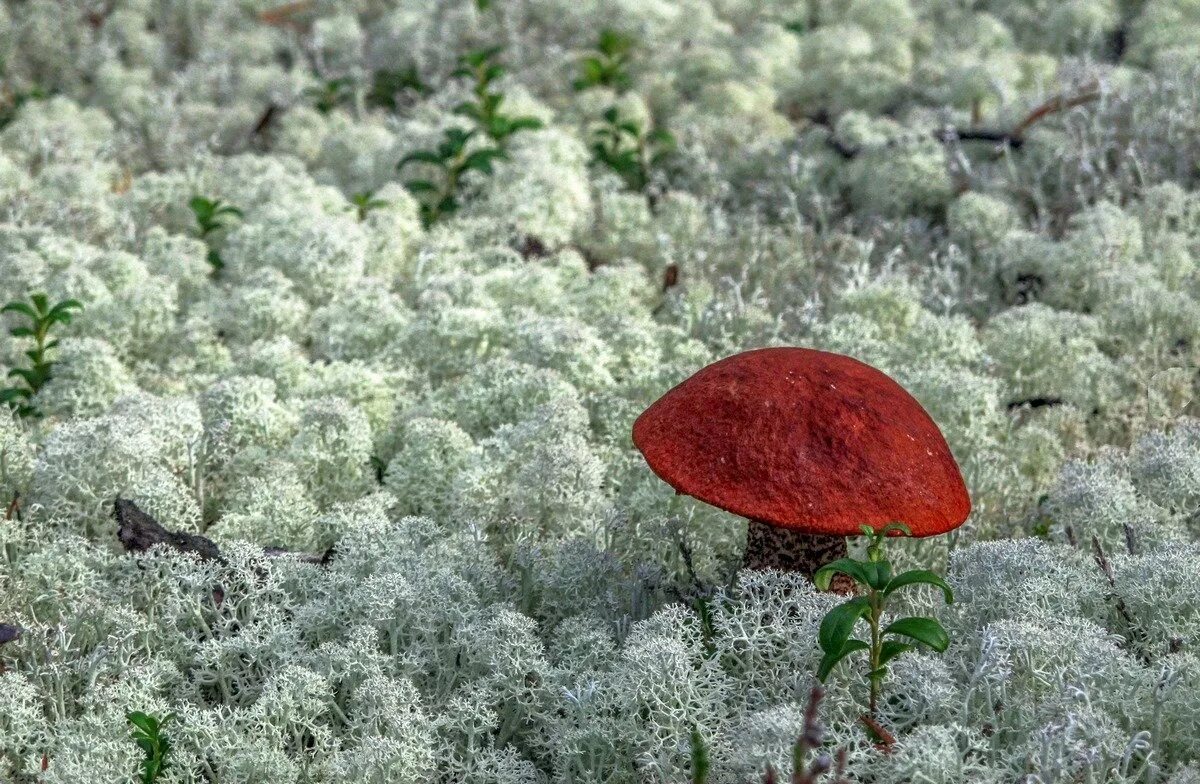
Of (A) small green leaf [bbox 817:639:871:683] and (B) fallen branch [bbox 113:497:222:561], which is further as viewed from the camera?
(B) fallen branch [bbox 113:497:222:561]

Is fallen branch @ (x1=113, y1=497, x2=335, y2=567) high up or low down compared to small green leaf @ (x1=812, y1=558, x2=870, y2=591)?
down

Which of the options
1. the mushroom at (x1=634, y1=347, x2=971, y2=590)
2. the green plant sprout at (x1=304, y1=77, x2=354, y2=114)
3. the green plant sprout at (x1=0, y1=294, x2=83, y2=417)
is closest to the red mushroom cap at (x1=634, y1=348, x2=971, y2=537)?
the mushroom at (x1=634, y1=347, x2=971, y2=590)

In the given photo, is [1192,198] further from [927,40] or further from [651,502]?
[651,502]

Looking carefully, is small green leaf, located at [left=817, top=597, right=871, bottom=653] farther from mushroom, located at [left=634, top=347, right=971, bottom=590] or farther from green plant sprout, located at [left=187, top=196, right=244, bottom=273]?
green plant sprout, located at [left=187, top=196, right=244, bottom=273]

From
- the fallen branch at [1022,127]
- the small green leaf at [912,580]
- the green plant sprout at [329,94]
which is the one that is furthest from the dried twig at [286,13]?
the small green leaf at [912,580]

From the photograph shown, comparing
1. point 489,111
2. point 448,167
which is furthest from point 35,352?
point 489,111

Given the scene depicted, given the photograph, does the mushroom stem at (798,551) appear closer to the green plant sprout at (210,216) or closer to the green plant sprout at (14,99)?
the green plant sprout at (210,216)

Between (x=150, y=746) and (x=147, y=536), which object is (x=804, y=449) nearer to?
(x=150, y=746)

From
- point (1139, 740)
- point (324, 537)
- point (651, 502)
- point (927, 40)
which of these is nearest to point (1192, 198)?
point (927, 40)
